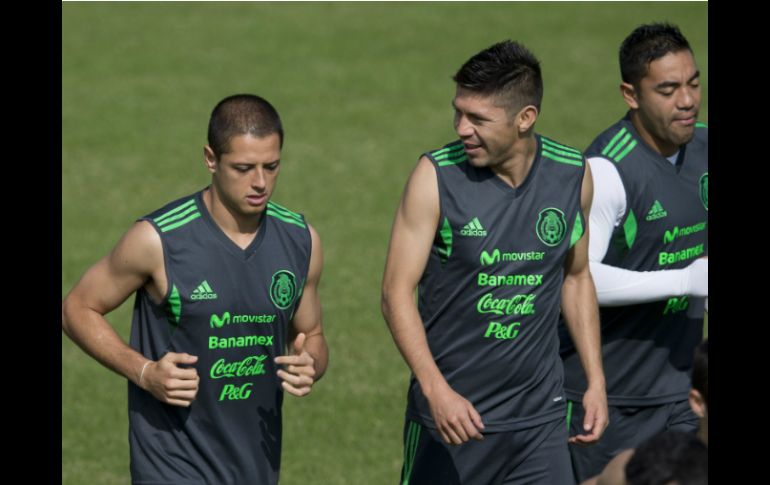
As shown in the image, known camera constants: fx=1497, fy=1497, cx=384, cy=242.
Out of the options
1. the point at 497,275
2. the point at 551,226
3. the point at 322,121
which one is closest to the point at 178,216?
the point at 497,275

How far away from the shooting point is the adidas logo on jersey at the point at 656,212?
7898 millimetres

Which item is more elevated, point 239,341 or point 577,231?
point 577,231

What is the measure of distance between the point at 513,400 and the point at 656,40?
6.91 ft

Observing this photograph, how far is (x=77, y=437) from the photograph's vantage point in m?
11.1

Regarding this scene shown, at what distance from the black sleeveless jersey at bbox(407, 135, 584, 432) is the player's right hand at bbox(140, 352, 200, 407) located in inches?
51.7

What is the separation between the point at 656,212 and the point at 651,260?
0.26m

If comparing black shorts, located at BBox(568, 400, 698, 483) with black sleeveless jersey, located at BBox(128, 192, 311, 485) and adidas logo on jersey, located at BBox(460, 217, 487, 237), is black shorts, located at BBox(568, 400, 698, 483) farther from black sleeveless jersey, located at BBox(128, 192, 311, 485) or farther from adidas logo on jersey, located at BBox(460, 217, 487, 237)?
black sleeveless jersey, located at BBox(128, 192, 311, 485)

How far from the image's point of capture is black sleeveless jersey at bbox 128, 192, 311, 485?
6.84 metres

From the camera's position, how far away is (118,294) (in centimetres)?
682

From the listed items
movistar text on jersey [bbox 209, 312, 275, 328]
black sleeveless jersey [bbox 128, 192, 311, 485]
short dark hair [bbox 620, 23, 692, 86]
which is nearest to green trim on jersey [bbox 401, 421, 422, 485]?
black sleeveless jersey [bbox 128, 192, 311, 485]

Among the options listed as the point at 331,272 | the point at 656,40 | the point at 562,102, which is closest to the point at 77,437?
the point at 331,272

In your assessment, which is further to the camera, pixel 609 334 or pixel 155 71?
pixel 155 71

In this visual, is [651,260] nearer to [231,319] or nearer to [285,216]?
[285,216]
